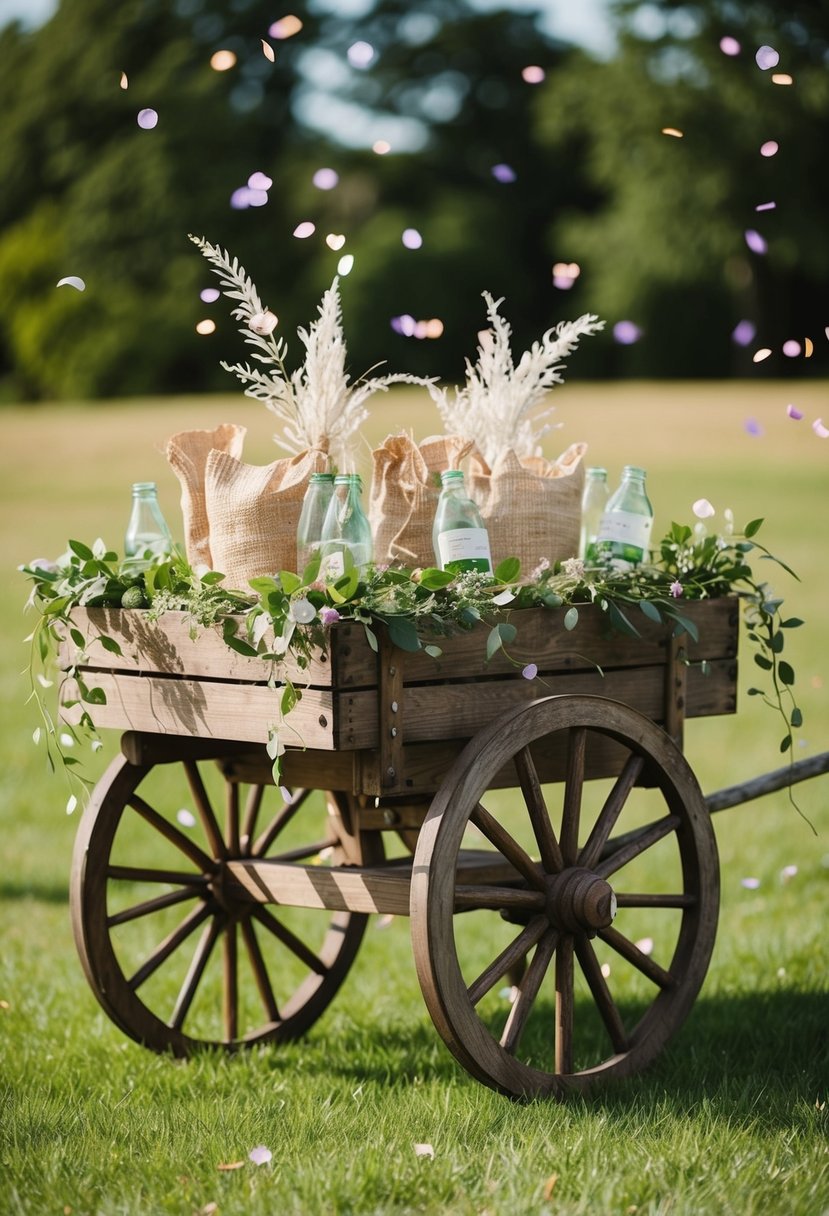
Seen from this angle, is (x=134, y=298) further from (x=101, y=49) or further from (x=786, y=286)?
(x=786, y=286)

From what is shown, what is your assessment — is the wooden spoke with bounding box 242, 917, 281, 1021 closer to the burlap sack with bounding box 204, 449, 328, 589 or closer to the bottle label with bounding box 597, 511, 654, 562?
the burlap sack with bounding box 204, 449, 328, 589

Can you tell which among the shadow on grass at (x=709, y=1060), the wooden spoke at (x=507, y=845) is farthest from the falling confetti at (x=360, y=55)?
the shadow on grass at (x=709, y=1060)

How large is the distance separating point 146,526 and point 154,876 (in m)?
0.76

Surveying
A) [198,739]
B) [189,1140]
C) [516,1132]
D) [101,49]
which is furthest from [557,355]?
[101,49]

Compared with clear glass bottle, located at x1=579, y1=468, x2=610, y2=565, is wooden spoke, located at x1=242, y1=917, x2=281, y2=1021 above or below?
below

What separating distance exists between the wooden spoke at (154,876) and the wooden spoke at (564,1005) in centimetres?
90

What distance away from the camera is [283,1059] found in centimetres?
325

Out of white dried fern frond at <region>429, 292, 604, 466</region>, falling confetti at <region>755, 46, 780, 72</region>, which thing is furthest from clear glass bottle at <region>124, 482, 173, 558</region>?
falling confetti at <region>755, 46, 780, 72</region>

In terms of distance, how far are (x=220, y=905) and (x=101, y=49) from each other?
35.4 m

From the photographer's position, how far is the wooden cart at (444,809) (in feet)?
8.29

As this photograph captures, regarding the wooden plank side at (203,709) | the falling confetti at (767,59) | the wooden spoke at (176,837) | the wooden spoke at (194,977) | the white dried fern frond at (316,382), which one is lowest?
the wooden spoke at (194,977)

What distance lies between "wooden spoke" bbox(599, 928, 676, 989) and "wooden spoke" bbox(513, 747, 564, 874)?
0.16 metres

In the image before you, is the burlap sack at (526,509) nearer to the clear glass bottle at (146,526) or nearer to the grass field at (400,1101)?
the grass field at (400,1101)

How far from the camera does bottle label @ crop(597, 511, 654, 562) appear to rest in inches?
119
